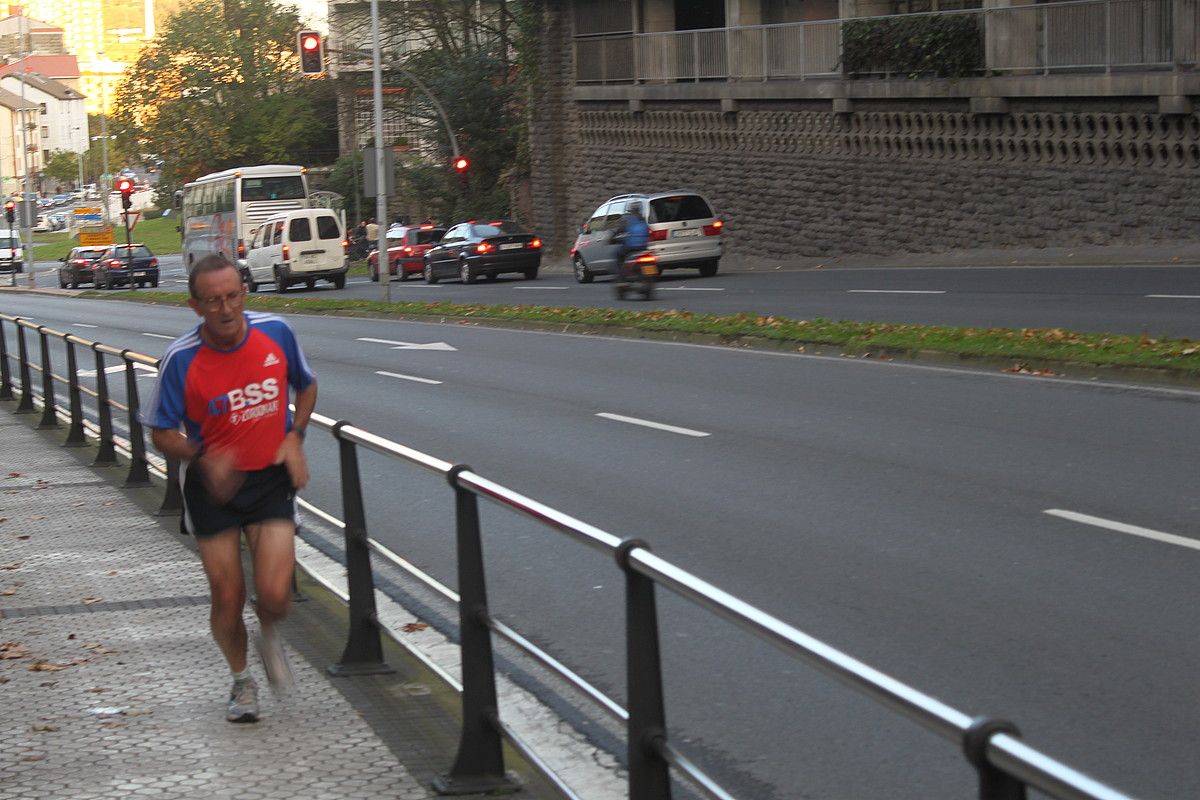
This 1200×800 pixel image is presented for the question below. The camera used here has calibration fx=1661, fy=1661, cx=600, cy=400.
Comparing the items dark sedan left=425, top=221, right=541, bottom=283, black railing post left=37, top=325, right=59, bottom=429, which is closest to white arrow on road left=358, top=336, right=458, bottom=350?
black railing post left=37, top=325, right=59, bottom=429

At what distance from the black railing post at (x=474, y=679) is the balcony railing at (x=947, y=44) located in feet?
86.3

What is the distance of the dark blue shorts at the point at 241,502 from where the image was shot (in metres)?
5.64

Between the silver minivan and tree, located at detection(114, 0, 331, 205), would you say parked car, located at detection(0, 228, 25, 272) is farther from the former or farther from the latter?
the silver minivan

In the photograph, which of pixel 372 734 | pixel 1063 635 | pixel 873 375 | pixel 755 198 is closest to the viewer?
pixel 372 734

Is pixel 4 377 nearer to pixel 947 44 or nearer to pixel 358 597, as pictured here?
pixel 358 597

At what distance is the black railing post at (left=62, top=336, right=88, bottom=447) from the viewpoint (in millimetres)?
13336

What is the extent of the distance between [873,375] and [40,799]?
38.9 ft

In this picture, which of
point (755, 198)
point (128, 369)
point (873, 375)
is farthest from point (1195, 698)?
point (755, 198)

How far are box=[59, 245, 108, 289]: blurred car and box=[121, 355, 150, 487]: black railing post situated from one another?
57.2 m

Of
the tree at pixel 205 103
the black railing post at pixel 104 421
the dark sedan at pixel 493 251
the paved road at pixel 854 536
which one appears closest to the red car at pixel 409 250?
the dark sedan at pixel 493 251

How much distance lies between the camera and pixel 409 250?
54438mm

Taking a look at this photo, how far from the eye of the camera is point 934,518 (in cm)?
894

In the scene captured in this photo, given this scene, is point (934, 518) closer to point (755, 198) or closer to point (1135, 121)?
point (1135, 121)

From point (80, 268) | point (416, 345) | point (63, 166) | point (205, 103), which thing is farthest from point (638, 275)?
point (63, 166)
